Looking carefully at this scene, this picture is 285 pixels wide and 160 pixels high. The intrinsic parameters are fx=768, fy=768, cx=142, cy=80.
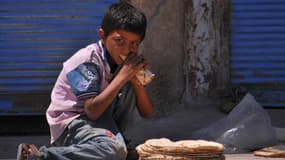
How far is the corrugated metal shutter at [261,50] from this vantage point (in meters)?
6.73

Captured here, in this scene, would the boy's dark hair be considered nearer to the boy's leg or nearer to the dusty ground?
the boy's leg

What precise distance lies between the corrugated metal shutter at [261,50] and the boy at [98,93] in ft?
7.31

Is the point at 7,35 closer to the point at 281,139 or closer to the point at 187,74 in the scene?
the point at 187,74

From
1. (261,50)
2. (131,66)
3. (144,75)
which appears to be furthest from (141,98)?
(261,50)

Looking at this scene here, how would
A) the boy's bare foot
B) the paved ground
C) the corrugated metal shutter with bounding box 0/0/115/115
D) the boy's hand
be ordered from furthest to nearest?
the corrugated metal shutter with bounding box 0/0/115/115 → the paved ground → the boy's hand → the boy's bare foot

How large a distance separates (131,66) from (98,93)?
0.25 meters

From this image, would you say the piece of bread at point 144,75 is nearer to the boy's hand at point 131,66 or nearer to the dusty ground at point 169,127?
the boy's hand at point 131,66

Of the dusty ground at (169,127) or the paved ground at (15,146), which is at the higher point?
the dusty ground at (169,127)

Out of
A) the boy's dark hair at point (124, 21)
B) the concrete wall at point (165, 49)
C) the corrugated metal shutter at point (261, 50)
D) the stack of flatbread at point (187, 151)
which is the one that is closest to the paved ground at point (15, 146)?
the stack of flatbread at point (187, 151)

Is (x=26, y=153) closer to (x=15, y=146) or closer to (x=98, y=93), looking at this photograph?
(x=98, y=93)

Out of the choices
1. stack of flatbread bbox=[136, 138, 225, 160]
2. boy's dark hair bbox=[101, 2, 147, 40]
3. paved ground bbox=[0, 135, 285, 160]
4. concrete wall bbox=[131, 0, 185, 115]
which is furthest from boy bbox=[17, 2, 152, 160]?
concrete wall bbox=[131, 0, 185, 115]

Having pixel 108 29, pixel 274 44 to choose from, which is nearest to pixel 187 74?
pixel 274 44

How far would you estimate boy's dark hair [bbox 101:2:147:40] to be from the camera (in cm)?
450

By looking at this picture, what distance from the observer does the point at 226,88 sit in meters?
6.52
